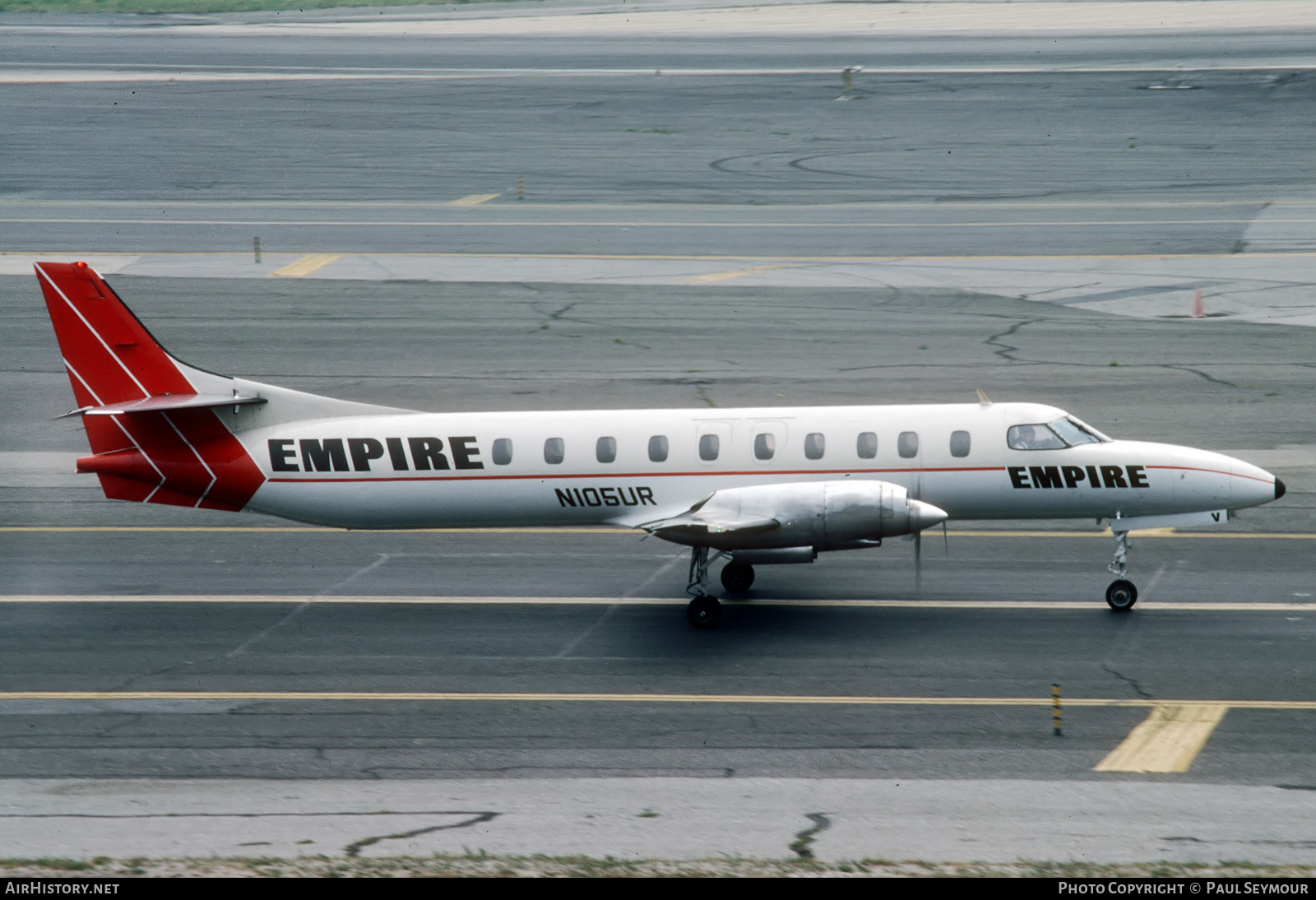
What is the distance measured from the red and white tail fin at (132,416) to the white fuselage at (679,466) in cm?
51

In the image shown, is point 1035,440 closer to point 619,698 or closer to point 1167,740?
point 1167,740

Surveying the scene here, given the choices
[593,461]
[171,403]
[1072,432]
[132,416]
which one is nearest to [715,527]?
[593,461]

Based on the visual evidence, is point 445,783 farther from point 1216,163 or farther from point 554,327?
point 1216,163

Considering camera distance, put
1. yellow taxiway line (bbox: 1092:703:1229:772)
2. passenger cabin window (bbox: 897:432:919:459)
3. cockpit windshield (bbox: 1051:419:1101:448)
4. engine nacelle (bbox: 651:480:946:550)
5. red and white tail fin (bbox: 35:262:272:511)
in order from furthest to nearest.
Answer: red and white tail fin (bbox: 35:262:272:511)
cockpit windshield (bbox: 1051:419:1101:448)
passenger cabin window (bbox: 897:432:919:459)
engine nacelle (bbox: 651:480:946:550)
yellow taxiway line (bbox: 1092:703:1229:772)

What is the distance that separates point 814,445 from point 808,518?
1.54 metres

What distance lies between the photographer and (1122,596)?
20.5 m

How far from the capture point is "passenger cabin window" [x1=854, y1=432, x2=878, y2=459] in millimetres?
20531

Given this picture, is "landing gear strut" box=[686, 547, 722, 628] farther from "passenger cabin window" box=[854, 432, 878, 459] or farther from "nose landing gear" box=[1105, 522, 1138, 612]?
"nose landing gear" box=[1105, 522, 1138, 612]

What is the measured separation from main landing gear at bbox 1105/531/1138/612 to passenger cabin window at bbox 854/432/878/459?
12.2ft

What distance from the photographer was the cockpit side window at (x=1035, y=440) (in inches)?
811

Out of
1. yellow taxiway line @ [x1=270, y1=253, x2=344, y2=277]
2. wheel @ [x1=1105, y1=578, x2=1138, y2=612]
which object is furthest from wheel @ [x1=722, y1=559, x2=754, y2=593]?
yellow taxiway line @ [x1=270, y1=253, x2=344, y2=277]

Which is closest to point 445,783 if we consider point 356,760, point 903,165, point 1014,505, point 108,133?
point 356,760

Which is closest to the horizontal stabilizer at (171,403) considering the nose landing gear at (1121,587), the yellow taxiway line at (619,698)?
the yellow taxiway line at (619,698)

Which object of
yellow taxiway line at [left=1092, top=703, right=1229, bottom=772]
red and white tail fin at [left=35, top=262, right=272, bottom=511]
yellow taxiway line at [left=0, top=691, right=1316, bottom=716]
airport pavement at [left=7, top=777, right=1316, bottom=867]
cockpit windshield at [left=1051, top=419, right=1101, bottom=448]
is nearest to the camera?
airport pavement at [left=7, top=777, right=1316, bottom=867]
